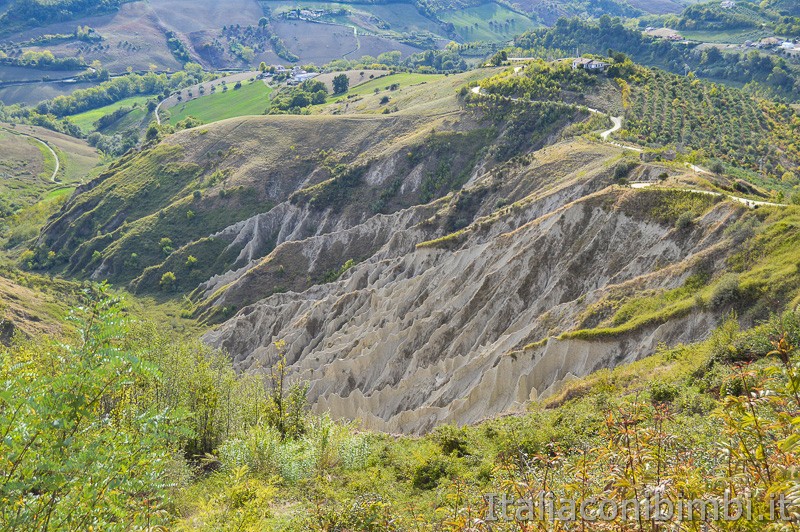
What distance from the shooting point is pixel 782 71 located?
184 metres

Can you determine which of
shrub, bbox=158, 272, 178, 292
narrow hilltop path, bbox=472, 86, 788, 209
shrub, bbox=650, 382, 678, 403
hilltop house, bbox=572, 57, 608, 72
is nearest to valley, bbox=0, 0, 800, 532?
shrub, bbox=650, 382, 678, 403

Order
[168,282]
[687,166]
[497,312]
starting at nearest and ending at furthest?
[497,312], [687,166], [168,282]

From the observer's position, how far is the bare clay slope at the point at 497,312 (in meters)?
42.3

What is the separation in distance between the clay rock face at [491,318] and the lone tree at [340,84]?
409 feet

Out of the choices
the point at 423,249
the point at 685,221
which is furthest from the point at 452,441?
the point at 423,249

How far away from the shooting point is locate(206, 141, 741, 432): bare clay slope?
1666 inches

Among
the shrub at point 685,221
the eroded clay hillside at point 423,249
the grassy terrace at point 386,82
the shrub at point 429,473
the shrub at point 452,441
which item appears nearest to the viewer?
the shrub at point 429,473

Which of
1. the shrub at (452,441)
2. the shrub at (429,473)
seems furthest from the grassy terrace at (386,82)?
the shrub at (429,473)

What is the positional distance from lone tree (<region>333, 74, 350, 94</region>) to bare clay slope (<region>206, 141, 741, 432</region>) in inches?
4801

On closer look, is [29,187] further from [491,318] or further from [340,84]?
→ [491,318]

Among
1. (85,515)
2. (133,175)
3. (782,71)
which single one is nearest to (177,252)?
(133,175)

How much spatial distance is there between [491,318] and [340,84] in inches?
5817

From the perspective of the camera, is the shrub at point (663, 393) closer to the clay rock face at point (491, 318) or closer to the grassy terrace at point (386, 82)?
the clay rock face at point (491, 318)

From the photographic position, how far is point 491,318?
53.2m
